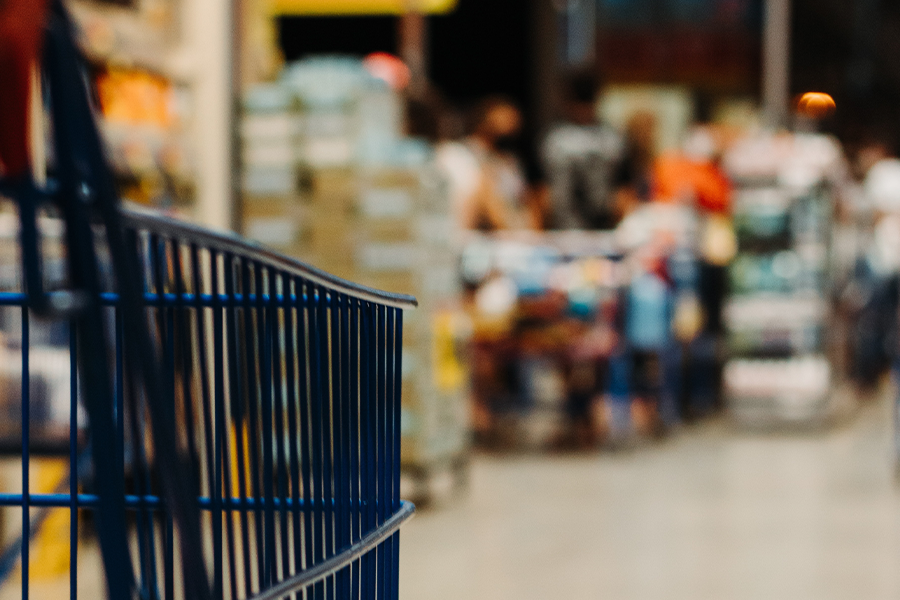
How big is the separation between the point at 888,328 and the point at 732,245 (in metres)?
3.87

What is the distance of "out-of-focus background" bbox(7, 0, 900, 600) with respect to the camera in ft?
16.4

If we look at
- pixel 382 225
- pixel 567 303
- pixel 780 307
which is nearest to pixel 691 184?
pixel 780 307

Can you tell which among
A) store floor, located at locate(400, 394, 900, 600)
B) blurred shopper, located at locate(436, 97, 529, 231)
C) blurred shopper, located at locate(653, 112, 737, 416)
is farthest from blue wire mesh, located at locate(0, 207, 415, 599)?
blurred shopper, located at locate(653, 112, 737, 416)

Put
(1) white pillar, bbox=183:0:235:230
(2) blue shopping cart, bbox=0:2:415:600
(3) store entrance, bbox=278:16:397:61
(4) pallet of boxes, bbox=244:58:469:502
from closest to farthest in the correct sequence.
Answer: (2) blue shopping cart, bbox=0:2:415:600 → (4) pallet of boxes, bbox=244:58:469:502 → (1) white pillar, bbox=183:0:235:230 → (3) store entrance, bbox=278:16:397:61

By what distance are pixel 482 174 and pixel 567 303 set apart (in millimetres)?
1064

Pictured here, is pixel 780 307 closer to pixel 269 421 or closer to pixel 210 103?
pixel 210 103

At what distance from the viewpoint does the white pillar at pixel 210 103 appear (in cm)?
616

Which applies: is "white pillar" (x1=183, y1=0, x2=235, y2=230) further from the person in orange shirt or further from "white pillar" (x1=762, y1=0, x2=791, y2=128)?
"white pillar" (x1=762, y1=0, x2=791, y2=128)

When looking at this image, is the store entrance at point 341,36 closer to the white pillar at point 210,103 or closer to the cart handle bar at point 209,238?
the white pillar at point 210,103

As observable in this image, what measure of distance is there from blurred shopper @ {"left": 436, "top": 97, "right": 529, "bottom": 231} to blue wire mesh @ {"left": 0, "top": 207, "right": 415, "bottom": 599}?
6376mm

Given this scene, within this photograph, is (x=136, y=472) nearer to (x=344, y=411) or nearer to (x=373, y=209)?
(x=344, y=411)

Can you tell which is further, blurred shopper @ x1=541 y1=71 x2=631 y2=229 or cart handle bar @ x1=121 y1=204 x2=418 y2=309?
blurred shopper @ x1=541 y1=71 x2=631 y2=229

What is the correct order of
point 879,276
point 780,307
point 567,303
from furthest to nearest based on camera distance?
point 879,276 → point 780,307 → point 567,303

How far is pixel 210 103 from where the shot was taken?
6.21 meters
